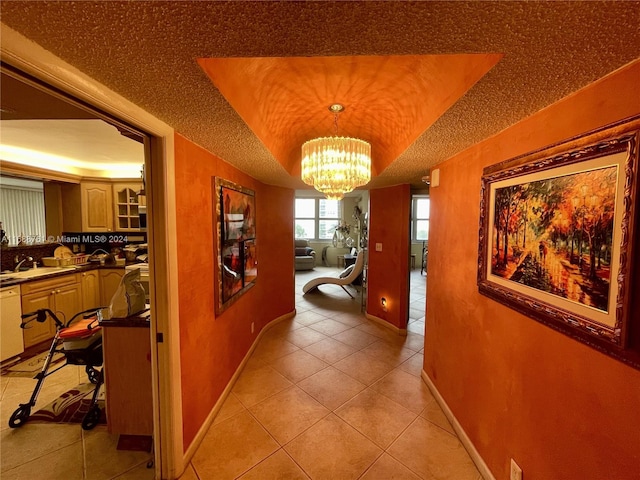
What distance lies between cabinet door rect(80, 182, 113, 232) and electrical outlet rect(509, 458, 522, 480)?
5576 mm

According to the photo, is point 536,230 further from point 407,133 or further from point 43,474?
point 43,474

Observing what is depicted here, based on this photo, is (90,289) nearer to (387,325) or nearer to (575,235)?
(387,325)

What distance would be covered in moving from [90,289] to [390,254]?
4.36m

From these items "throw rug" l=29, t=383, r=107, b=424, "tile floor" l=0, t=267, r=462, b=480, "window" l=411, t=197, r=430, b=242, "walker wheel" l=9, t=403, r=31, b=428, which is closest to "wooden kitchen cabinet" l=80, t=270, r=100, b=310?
"tile floor" l=0, t=267, r=462, b=480

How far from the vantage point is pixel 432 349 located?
2510 mm

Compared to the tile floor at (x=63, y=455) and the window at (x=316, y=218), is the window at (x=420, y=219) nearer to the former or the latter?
the window at (x=316, y=218)

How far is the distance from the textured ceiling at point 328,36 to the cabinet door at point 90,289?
3765mm

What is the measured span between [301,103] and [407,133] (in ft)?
2.71

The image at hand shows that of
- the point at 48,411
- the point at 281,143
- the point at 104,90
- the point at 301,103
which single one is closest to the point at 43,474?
the point at 48,411

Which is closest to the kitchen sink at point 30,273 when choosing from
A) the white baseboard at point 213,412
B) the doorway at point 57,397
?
the doorway at point 57,397

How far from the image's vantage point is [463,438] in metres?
1.88

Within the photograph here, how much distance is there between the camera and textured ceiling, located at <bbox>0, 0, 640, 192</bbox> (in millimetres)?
642

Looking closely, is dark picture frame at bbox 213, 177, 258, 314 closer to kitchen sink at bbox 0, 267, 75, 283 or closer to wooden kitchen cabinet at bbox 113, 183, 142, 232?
kitchen sink at bbox 0, 267, 75, 283

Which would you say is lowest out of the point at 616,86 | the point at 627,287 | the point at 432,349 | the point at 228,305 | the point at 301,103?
the point at 432,349
